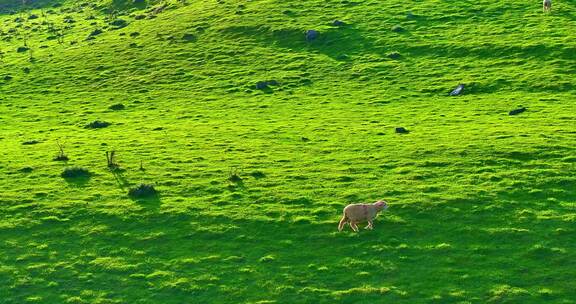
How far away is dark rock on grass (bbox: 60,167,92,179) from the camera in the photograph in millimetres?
36375

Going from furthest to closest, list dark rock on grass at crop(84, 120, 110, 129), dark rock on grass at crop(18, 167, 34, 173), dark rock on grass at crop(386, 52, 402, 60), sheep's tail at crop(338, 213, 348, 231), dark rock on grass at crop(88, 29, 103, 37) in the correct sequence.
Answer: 1. dark rock on grass at crop(88, 29, 103, 37)
2. dark rock on grass at crop(386, 52, 402, 60)
3. dark rock on grass at crop(84, 120, 110, 129)
4. dark rock on grass at crop(18, 167, 34, 173)
5. sheep's tail at crop(338, 213, 348, 231)

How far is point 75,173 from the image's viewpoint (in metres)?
36.4

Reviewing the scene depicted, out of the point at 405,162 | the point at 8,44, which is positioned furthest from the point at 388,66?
the point at 8,44

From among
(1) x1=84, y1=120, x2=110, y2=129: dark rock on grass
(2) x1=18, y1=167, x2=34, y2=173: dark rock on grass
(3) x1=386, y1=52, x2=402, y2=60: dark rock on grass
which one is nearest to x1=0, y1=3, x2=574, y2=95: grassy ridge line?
(3) x1=386, y1=52, x2=402, y2=60: dark rock on grass

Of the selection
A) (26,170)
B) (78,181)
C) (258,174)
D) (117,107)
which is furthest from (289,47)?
(78,181)

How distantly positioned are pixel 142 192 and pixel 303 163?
9.36 metres

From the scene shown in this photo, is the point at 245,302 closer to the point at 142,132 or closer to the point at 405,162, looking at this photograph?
the point at 405,162

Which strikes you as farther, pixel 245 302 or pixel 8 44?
pixel 8 44

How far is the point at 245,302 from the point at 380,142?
1937 centimetres

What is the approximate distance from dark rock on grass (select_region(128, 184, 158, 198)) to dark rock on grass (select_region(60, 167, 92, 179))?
5.23m

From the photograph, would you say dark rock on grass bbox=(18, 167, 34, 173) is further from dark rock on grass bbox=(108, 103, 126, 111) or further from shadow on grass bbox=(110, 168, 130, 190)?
dark rock on grass bbox=(108, 103, 126, 111)

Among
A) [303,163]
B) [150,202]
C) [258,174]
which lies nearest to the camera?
[150,202]

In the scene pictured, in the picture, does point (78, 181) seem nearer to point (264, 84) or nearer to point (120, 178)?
point (120, 178)

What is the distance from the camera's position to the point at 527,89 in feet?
165
